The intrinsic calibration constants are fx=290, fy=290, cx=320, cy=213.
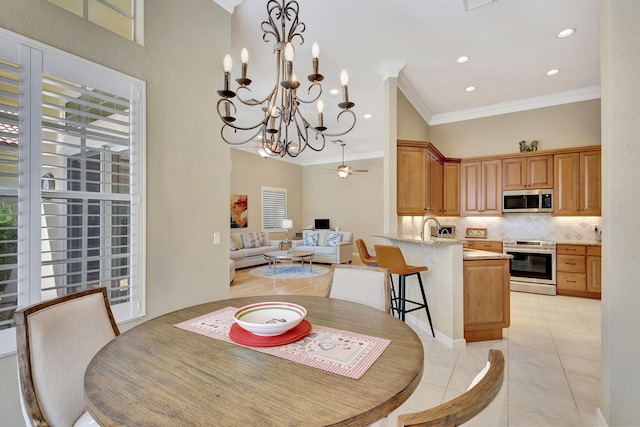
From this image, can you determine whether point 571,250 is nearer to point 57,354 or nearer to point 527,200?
point 527,200

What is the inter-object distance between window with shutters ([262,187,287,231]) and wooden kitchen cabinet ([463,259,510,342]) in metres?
6.60

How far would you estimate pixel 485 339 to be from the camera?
9.96ft

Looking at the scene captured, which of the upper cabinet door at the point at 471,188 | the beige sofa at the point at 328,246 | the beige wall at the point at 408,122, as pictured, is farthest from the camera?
the beige sofa at the point at 328,246

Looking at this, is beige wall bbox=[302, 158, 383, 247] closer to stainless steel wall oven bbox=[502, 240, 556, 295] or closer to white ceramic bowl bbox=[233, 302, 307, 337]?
stainless steel wall oven bbox=[502, 240, 556, 295]

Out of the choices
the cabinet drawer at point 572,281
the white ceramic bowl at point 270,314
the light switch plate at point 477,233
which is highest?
the light switch plate at point 477,233

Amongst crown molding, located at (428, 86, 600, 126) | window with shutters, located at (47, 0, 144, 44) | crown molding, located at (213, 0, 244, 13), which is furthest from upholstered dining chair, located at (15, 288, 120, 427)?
crown molding, located at (428, 86, 600, 126)

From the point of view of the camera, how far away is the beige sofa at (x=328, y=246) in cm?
776

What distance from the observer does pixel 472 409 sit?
506 mm

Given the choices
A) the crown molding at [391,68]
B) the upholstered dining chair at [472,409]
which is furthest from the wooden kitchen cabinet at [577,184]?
the upholstered dining chair at [472,409]

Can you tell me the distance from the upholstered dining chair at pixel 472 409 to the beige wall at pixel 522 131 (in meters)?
5.74

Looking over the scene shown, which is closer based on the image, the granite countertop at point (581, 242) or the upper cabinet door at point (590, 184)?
the granite countertop at point (581, 242)

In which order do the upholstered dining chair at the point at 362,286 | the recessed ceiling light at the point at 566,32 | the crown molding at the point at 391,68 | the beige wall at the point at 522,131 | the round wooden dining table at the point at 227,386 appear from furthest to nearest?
the beige wall at the point at 522,131
the crown molding at the point at 391,68
the recessed ceiling light at the point at 566,32
the upholstered dining chair at the point at 362,286
the round wooden dining table at the point at 227,386

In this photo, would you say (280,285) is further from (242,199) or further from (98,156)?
(98,156)

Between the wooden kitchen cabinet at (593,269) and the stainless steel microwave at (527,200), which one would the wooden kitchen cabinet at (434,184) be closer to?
the stainless steel microwave at (527,200)
